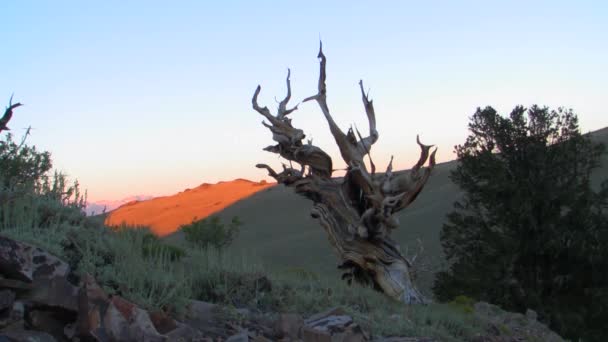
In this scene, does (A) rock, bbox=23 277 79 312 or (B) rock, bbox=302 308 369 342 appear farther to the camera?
(B) rock, bbox=302 308 369 342

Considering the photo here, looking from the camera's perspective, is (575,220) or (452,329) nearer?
(452,329)

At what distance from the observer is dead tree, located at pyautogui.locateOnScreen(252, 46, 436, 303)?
11.6 metres

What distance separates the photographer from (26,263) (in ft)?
15.0

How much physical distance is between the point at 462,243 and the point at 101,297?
16556mm

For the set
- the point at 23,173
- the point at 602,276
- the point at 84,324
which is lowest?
the point at 602,276

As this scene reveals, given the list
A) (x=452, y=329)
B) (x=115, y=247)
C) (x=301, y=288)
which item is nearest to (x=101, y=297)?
(x=115, y=247)

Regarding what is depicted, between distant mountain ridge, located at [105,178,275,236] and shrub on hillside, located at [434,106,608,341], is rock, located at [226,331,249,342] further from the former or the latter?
distant mountain ridge, located at [105,178,275,236]

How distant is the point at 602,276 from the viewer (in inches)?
718

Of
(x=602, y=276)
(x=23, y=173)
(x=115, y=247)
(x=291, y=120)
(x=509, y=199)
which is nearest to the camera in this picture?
(x=115, y=247)

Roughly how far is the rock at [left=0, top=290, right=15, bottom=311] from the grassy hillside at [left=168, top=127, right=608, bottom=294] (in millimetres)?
26783

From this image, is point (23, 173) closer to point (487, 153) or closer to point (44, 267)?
point (44, 267)

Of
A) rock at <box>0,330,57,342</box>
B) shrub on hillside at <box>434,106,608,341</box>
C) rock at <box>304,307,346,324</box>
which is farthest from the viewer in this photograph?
shrub on hillside at <box>434,106,608,341</box>

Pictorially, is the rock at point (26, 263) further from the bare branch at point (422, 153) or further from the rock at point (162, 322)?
the bare branch at point (422, 153)

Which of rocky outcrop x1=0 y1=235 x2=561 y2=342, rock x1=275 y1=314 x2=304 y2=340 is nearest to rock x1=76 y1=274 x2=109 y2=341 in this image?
rocky outcrop x1=0 y1=235 x2=561 y2=342
